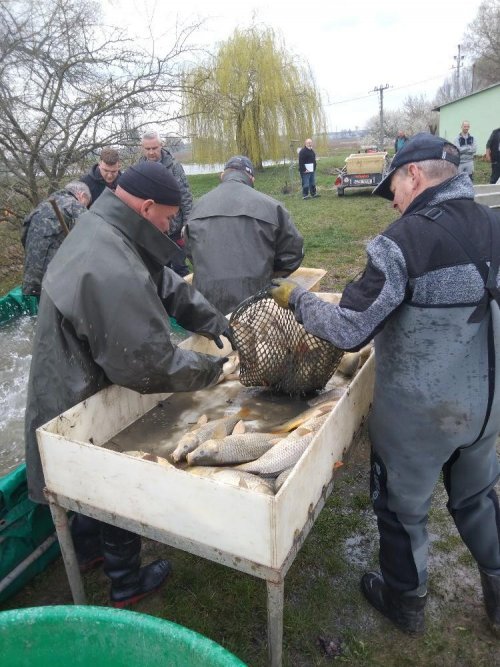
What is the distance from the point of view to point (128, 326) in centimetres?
238

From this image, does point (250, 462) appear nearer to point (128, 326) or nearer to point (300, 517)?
point (300, 517)

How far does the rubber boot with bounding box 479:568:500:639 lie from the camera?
2752 mm

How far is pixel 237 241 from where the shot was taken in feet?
14.7

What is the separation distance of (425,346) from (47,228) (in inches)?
173

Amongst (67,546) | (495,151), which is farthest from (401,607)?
(495,151)

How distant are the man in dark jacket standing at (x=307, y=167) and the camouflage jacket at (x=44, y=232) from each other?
14006 millimetres

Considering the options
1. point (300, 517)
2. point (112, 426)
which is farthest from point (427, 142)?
point (112, 426)

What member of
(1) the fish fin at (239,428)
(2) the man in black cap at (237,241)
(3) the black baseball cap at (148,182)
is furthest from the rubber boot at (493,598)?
(2) the man in black cap at (237,241)

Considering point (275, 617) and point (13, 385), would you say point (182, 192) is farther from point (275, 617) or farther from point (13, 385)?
point (275, 617)

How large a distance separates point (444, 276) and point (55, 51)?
886cm

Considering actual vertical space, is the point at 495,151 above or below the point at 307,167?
below

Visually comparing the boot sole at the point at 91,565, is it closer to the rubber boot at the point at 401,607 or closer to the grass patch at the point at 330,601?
the grass patch at the point at 330,601

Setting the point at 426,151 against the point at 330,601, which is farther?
the point at 330,601

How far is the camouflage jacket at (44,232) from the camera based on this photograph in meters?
5.43
